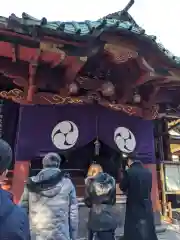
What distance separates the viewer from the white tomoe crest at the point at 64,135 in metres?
5.69

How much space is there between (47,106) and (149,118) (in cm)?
268

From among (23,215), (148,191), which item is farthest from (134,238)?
(23,215)

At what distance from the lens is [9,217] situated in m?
1.53

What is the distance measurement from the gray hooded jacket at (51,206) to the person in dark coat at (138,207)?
166 centimetres

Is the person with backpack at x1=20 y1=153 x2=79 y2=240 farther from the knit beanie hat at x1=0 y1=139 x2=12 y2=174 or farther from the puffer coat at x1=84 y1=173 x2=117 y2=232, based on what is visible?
the knit beanie hat at x1=0 y1=139 x2=12 y2=174

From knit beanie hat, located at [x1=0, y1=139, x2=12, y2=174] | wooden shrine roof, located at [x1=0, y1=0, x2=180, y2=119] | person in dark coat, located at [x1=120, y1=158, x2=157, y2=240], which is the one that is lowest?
person in dark coat, located at [x1=120, y1=158, x2=157, y2=240]

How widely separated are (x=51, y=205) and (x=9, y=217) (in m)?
1.73

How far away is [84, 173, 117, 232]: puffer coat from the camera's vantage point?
4.02 metres

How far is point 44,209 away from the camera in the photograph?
3.20 m

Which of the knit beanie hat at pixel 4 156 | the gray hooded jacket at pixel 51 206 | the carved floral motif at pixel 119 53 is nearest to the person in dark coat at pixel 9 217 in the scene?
the knit beanie hat at pixel 4 156

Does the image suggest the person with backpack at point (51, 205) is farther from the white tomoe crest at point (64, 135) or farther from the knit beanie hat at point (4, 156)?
the white tomoe crest at point (64, 135)

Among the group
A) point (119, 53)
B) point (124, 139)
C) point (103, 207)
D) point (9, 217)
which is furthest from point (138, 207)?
point (9, 217)

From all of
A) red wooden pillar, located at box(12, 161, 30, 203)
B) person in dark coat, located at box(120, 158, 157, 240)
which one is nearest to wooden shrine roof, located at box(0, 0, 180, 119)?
red wooden pillar, located at box(12, 161, 30, 203)

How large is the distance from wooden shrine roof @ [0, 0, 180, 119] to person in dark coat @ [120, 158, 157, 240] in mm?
2071
